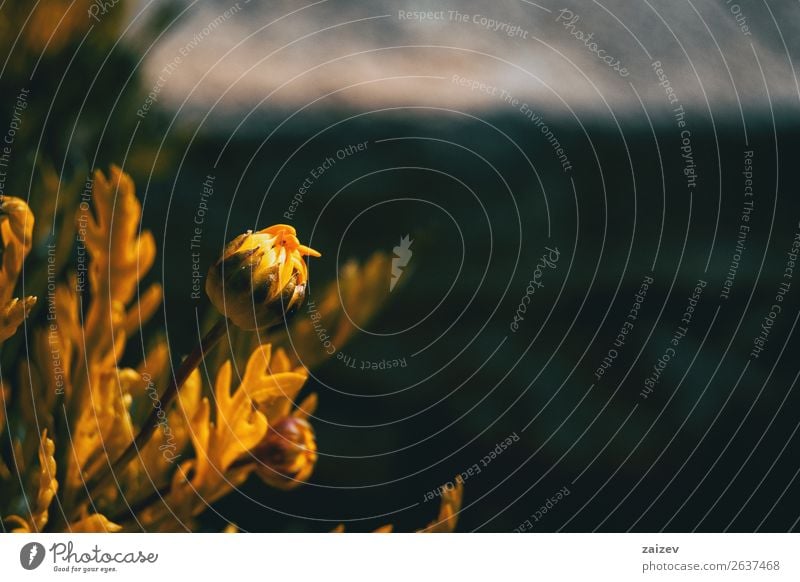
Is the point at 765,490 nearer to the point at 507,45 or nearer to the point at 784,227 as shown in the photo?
the point at 784,227

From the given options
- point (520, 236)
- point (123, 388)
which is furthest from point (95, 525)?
point (520, 236)

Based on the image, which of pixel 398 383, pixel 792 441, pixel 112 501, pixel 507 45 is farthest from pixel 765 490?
pixel 112 501

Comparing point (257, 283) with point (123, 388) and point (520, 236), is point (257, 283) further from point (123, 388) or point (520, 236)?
point (520, 236)
